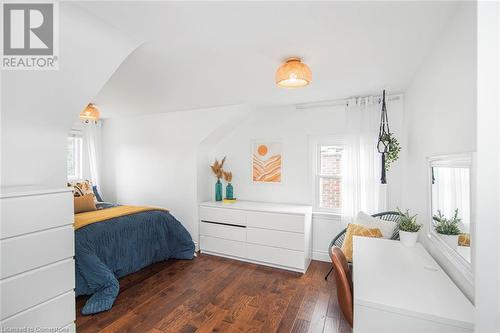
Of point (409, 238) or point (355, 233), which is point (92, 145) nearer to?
point (355, 233)

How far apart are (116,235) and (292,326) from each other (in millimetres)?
2206

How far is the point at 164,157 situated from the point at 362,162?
10.5ft

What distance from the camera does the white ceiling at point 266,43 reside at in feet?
4.33

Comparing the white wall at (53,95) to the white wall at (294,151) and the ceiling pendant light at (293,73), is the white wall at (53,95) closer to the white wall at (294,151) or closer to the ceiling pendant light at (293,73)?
the ceiling pendant light at (293,73)

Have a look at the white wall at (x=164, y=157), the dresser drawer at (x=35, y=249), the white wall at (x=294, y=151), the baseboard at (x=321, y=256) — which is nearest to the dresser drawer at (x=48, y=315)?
the dresser drawer at (x=35, y=249)

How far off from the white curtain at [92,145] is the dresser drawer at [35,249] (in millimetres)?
3564

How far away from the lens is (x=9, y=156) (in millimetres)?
1487

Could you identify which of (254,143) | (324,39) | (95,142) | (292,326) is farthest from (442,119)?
(95,142)

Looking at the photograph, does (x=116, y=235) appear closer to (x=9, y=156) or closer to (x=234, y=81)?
(x=9, y=156)

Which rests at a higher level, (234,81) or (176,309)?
(234,81)

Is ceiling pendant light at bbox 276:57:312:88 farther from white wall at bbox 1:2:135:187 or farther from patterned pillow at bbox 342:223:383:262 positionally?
patterned pillow at bbox 342:223:383:262

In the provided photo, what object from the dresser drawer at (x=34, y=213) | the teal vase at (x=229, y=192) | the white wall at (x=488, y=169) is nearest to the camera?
the white wall at (x=488, y=169)

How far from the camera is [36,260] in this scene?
132 cm

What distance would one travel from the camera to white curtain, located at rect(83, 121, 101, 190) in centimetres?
444
